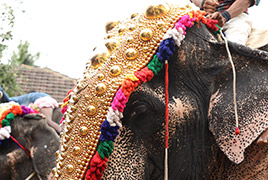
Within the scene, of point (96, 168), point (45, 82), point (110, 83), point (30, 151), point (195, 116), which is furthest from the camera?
point (45, 82)

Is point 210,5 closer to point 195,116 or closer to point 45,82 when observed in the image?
point 195,116

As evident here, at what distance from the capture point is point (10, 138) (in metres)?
4.13

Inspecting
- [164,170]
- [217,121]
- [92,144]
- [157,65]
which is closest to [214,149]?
[217,121]

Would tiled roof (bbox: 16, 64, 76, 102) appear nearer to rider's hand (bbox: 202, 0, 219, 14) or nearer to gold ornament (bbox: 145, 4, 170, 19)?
rider's hand (bbox: 202, 0, 219, 14)

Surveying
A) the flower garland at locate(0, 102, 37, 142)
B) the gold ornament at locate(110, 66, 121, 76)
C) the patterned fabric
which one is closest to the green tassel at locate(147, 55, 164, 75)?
the gold ornament at locate(110, 66, 121, 76)

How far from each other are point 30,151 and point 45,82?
10.7 m

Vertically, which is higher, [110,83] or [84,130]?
[110,83]

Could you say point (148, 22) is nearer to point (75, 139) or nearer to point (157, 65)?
point (157, 65)

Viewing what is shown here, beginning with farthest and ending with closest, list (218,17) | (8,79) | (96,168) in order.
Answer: (8,79), (218,17), (96,168)

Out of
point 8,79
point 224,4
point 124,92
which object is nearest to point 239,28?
point 224,4

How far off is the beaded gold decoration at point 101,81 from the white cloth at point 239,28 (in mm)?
455

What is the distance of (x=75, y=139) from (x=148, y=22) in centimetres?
65

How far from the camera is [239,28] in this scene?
210 centimetres

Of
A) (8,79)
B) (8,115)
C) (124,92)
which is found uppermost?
(124,92)
